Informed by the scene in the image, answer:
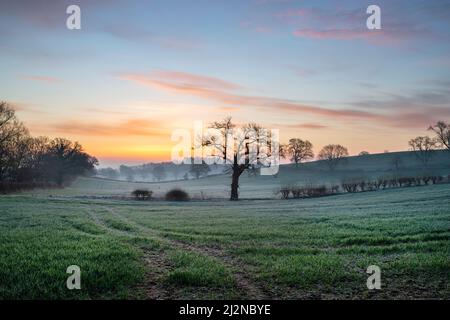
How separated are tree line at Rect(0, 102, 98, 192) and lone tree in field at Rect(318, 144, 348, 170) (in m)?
83.1

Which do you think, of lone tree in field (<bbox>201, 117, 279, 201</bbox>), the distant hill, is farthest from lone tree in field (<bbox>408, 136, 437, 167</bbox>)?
lone tree in field (<bbox>201, 117, 279, 201</bbox>)

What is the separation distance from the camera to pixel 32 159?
9881cm

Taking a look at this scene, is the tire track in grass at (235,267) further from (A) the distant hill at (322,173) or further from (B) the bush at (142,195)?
(A) the distant hill at (322,173)

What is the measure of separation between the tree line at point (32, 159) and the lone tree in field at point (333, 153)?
83.1 m

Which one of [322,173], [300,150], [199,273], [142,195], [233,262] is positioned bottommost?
[142,195]

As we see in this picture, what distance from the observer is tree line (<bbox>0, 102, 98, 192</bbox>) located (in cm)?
7193

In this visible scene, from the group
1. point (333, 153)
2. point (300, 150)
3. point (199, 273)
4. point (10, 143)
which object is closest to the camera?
point (199, 273)

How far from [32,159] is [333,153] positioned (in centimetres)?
9953

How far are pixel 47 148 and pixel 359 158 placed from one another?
4707 inches

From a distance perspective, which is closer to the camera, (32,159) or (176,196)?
(176,196)

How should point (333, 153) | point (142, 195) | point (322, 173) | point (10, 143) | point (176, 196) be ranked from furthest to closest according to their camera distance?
point (333, 153)
point (322, 173)
point (10, 143)
point (142, 195)
point (176, 196)

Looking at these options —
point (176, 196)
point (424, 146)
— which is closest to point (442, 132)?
point (424, 146)

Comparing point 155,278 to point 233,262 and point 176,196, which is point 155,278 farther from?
point 176,196

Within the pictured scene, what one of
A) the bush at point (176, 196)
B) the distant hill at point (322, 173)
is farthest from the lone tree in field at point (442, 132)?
the bush at point (176, 196)
